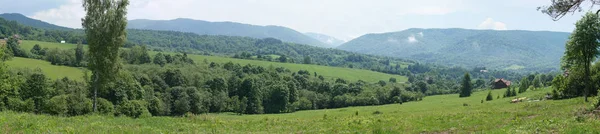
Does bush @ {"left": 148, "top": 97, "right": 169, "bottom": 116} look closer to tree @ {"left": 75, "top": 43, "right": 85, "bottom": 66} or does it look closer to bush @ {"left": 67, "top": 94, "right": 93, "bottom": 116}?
bush @ {"left": 67, "top": 94, "right": 93, "bottom": 116}

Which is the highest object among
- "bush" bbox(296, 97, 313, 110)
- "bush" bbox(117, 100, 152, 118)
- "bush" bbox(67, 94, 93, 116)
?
"bush" bbox(67, 94, 93, 116)

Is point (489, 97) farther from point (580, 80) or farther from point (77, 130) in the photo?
point (77, 130)

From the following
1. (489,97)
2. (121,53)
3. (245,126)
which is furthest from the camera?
(489,97)

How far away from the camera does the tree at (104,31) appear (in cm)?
3988

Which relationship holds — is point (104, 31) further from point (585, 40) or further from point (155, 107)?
point (585, 40)

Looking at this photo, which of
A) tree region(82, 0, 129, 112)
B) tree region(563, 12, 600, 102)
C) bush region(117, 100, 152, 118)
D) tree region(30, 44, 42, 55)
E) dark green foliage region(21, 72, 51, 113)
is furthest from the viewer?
tree region(30, 44, 42, 55)

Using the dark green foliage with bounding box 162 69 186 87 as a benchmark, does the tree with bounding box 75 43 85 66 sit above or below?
above

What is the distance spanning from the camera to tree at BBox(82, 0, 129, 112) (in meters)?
39.9

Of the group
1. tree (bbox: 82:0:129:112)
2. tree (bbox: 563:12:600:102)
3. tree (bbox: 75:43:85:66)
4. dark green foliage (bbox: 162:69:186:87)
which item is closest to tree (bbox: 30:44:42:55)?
tree (bbox: 75:43:85:66)

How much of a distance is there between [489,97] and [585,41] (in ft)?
110

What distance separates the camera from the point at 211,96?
9912 cm

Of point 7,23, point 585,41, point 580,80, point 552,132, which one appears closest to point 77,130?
point 552,132

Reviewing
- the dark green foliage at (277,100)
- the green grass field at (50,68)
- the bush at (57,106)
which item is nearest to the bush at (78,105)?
the bush at (57,106)

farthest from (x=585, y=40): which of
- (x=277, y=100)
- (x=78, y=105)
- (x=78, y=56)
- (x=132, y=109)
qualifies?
(x=78, y=56)
